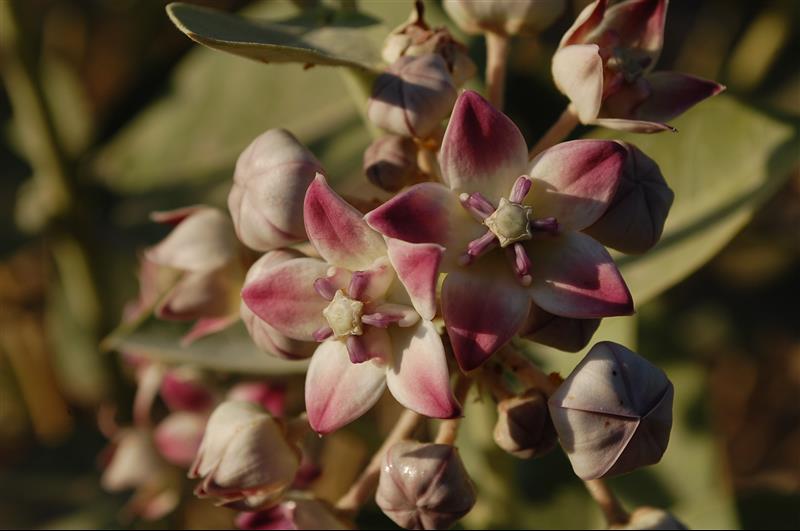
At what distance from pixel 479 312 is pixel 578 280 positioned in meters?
0.09

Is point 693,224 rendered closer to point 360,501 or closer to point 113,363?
point 360,501

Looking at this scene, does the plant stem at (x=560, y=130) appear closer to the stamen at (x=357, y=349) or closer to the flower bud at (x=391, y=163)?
the flower bud at (x=391, y=163)

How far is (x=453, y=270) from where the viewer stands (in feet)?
3.00

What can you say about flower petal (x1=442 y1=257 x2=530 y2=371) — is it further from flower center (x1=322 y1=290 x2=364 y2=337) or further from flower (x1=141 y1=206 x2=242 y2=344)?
flower (x1=141 y1=206 x2=242 y2=344)

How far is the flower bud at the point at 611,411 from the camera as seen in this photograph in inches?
35.7

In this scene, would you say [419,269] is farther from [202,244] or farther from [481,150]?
[202,244]

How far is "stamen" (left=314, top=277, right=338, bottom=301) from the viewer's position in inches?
37.1

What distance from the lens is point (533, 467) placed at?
4.96 ft

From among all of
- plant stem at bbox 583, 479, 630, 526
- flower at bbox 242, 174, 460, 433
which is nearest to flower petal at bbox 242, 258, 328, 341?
flower at bbox 242, 174, 460, 433

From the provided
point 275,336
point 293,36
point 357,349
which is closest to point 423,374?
point 357,349

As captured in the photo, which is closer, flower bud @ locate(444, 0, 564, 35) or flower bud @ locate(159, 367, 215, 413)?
flower bud @ locate(444, 0, 564, 35)

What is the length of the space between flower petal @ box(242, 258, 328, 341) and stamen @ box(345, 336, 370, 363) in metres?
0.05

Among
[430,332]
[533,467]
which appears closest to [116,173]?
[533,467]

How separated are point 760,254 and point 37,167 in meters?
1.36
